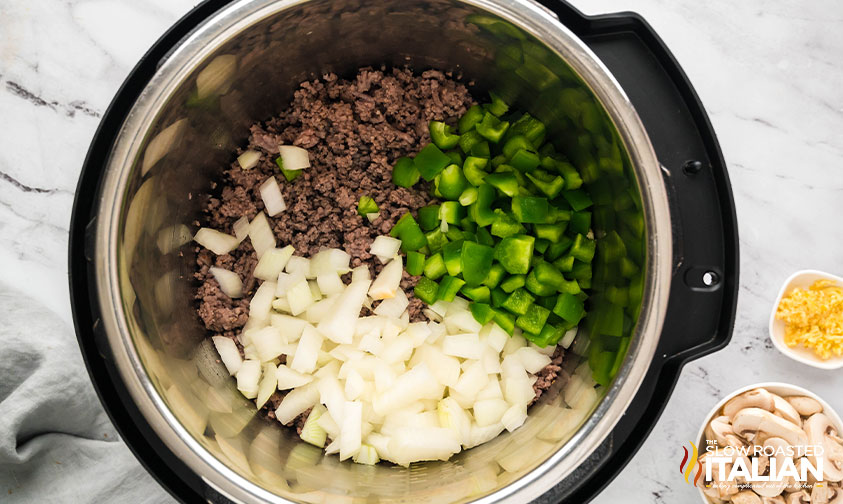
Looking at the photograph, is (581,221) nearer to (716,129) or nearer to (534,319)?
(534,319)

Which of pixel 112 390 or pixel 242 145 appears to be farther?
pixel 242 145

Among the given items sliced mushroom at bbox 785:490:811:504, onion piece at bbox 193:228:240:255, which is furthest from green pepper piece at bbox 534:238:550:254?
sliced mushroom at bbox 785:490:811:504

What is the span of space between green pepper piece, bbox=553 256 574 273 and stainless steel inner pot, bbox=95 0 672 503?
61 mm

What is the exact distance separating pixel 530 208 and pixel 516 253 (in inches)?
4.0

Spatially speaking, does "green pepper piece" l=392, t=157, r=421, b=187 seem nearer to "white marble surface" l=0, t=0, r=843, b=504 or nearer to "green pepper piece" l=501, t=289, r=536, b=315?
"green pepper piece" l=501, t=289, r=536, b=315

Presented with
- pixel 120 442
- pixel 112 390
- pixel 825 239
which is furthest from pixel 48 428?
pixel 825 239

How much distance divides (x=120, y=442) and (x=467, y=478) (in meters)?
0.81

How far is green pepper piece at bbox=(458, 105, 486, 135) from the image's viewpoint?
148cm

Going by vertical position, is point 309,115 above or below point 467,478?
above

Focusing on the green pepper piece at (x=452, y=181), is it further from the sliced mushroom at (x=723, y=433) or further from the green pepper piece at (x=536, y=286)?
the sliced mushroom at (x=723, y=433)

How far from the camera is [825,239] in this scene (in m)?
1.59

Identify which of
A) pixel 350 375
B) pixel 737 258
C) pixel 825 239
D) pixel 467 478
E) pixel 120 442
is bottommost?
pixel 120 442

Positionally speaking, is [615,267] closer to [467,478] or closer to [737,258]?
[737,258]

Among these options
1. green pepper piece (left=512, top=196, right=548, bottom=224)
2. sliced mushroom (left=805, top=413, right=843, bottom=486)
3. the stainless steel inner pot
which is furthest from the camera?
sliced mushroom (left=805, top=413, right=843, bottom=486)
